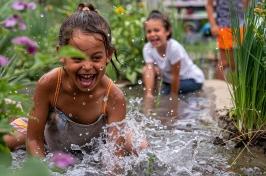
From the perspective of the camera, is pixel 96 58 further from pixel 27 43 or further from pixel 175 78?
pixel 175 78

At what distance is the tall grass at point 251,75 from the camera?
3.64 m

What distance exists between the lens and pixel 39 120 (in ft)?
11.0

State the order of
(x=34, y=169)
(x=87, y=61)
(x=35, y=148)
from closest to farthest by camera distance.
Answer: (x=34, y=169)
(x=87, y=61)
(x=35, y=148)

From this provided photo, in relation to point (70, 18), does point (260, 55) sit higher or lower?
lower

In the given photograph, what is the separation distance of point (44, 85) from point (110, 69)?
6.56 ft

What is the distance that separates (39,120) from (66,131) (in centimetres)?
23

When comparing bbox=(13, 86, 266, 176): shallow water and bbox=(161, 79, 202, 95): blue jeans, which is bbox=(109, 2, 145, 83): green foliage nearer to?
bbox=(161, 79, 202, 95): blue jeans

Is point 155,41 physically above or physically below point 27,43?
below

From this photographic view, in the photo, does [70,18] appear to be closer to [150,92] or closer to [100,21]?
[100,21]

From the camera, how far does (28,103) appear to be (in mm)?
1854

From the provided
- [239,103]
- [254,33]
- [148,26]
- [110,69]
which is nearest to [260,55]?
[254,33]

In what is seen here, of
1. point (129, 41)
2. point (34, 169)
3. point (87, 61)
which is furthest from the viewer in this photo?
point (129, 41)

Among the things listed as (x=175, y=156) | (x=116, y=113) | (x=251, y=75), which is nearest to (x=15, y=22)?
(x=116, y=113)

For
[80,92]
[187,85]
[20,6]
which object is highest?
[20,6]
